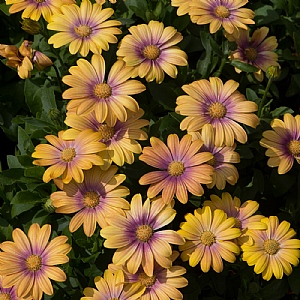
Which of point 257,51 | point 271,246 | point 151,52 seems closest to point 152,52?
point 151,52

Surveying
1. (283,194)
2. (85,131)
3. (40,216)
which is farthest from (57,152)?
(283,194)

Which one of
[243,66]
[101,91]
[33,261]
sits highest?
[101,91]

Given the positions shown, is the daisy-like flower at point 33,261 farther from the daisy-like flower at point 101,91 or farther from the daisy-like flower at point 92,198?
the daisy-like flower at point 101,91

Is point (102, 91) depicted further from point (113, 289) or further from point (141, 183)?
point (113, 289)

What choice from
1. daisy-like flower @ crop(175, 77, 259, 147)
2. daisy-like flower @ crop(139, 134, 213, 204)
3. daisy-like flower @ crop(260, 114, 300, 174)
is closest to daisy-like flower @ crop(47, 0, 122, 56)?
daisy-like flower @ crop(175, 77, 259, 147)

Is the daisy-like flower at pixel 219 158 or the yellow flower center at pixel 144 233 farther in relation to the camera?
the daisy-like flower at pixel 219 158

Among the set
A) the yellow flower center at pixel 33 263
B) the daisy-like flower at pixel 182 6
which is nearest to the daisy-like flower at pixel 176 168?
the yellow flower center at pixel 33 263
